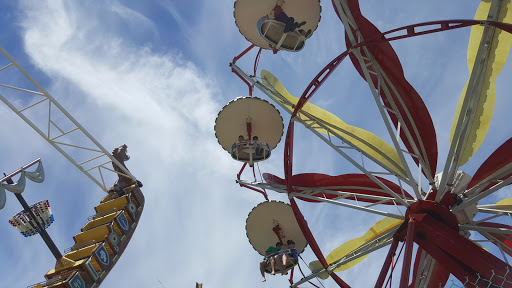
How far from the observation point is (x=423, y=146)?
14.1 m

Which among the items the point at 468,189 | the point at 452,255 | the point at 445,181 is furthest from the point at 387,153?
Answer: the point at 452,255

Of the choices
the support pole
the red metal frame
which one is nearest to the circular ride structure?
the red metal frame

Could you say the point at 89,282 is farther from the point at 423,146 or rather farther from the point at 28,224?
the point at 423,146

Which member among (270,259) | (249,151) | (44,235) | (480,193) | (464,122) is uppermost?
(249,151)

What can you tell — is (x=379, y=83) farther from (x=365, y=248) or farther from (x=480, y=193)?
(x=365, y=248)

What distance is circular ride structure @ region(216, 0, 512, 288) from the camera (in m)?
11.3

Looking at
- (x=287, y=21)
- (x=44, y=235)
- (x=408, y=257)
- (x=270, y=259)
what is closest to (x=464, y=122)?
(x=408, y=257)

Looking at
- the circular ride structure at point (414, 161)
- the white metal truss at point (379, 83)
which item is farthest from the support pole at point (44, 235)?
the white metal truss at point (379, 83)

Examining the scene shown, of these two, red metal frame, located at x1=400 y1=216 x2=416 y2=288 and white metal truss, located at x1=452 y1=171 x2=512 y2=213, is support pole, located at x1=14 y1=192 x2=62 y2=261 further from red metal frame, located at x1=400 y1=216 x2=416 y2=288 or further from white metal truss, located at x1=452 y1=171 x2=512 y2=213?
white metal truss, located at x1=452 y1=171 x2=512 y2=213

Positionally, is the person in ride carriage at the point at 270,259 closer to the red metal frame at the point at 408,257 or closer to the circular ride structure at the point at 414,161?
the circular ride structure at the point at 414,161

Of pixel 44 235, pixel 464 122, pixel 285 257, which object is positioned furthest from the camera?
pixel 44 235

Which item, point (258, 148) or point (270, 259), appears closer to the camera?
point (270, 259)

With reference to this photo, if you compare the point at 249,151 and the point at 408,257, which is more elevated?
the point at 249,151

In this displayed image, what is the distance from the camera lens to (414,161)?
47.8 ft
